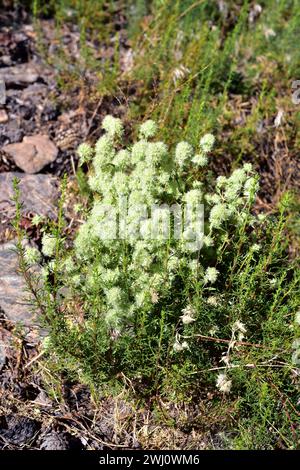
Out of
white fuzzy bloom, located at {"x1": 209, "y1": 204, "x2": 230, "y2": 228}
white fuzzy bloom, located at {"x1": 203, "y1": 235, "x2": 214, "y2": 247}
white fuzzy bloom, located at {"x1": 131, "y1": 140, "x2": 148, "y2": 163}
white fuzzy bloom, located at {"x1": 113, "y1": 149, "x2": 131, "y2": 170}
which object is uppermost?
white fuzzy bloom, located at {"x1": 131, "y1": 140, "x2": 148, "y2": 163}

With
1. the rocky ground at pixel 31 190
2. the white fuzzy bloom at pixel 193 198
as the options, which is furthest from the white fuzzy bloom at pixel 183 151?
the rocky ground at pixel 31 190

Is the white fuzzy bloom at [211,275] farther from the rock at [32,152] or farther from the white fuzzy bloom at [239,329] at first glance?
the rock at [32,152]

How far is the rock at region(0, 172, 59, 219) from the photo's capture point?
4.48m

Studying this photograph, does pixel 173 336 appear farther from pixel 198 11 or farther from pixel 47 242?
pixel 198 11

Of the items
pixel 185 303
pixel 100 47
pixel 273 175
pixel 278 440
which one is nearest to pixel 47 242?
pixel 185 303

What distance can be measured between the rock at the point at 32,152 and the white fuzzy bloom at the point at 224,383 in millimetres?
2414

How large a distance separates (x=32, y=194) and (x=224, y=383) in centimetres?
225

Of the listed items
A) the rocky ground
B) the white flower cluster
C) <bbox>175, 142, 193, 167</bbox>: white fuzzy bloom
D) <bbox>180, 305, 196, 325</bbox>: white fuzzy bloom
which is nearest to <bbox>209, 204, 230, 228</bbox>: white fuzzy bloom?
the white flower cluster

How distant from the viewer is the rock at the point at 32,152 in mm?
4750

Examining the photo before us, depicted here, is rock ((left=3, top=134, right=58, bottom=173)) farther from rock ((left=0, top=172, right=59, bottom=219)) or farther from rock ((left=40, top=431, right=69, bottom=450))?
rock ((left=40, top=431, right=69, bottom=450))

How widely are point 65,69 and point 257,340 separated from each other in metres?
3.22

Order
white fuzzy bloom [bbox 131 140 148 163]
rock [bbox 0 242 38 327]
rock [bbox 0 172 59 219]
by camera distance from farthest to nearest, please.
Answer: rock [bbox 0 172 59 219]
rock [bbox 0 242 38 327]
white fuzzy bloom [bbox 131 140 148 163]

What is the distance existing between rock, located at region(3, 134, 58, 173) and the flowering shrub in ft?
4.09

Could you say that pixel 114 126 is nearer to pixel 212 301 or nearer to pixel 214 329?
pixel 212 301
